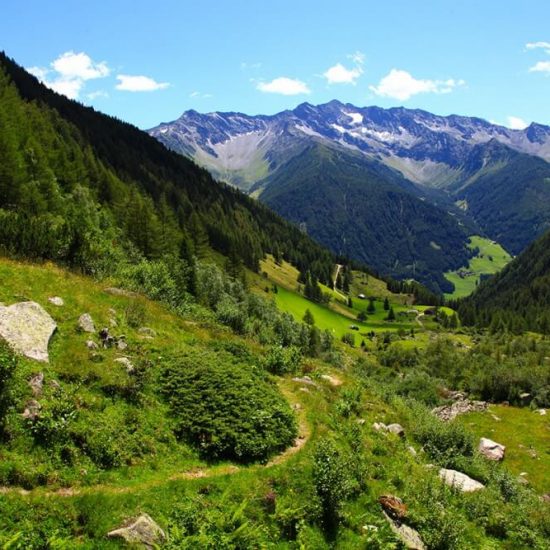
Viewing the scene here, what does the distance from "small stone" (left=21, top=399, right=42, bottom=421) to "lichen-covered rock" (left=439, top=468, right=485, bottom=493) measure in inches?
797

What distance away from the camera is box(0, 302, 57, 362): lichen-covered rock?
20578mm

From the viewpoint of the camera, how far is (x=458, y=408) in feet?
251

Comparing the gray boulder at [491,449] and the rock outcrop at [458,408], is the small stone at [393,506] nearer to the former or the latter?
the gray boulder at [491,449]

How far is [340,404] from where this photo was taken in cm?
2948

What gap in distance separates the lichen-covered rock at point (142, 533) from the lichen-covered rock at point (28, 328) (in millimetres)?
9417

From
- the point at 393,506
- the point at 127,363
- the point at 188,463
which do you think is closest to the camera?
the point at 188,463

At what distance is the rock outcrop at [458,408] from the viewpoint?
73.0 metres

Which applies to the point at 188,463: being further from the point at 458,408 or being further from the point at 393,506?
the point at 458,408

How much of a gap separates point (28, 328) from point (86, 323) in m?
3.55

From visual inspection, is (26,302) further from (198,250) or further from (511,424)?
(198,250)

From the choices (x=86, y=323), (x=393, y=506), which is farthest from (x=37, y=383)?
(x=393, y=506)

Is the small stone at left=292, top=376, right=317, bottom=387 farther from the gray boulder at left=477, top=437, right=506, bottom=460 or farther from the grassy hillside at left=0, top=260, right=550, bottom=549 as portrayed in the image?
the gray boulder at left=477, top=437, right=506, bottom=460

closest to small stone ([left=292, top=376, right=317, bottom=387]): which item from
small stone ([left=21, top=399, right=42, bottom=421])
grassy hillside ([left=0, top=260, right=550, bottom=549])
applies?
grassy hillside ([left=0, top=260, right=550, bottom=549])

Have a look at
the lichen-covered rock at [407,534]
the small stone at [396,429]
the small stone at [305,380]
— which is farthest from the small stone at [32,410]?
the small stone at [396,429]
